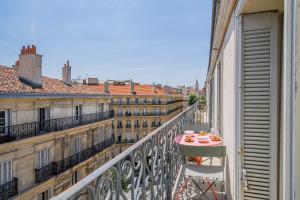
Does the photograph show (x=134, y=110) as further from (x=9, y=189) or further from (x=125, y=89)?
(x=9, y=189)

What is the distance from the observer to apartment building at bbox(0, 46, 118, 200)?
13766mm

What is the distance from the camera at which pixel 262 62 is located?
2.26 metres

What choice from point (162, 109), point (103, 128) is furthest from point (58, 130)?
point (162, 109)

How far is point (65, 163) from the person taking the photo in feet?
62.1

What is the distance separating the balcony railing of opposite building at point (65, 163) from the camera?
15934 mm

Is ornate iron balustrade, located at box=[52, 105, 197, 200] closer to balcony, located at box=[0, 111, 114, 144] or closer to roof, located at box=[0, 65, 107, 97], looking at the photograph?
roof, located at box=[0, 65, 107, 97]

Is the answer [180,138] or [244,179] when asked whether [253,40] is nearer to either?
[244,179]

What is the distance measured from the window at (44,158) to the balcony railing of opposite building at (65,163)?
24cm

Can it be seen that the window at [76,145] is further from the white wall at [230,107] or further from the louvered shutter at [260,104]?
the louvered shutter at [260,104]

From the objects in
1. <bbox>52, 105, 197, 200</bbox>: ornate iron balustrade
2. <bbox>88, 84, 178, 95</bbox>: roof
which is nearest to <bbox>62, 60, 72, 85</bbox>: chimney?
<bbox>88, 84, 178, 95</bbox>: roof

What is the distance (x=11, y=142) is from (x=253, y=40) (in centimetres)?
1413

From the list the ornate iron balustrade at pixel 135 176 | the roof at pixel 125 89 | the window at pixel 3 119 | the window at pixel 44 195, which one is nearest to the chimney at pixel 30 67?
the window at pixel 3 119

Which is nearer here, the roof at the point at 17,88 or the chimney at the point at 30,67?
the roof at the point at 17,88

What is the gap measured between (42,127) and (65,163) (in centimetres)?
361
